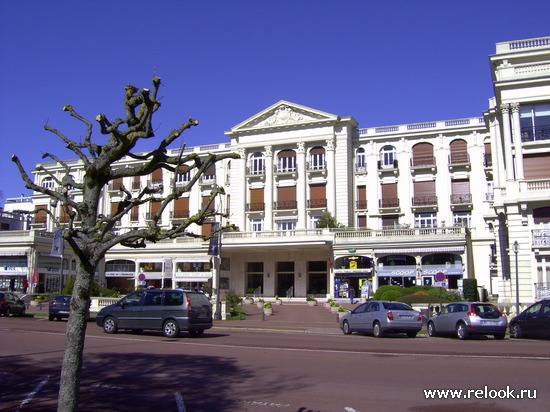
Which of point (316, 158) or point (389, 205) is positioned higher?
→ point (316, 158)

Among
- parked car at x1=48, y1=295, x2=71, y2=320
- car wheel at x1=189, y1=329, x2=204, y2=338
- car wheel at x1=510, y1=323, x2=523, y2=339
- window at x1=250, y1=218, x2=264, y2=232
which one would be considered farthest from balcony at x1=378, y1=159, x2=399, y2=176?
car wheel at x1=189, y1=329, x2=204, y2=338

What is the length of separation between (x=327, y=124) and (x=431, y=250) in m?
17.7

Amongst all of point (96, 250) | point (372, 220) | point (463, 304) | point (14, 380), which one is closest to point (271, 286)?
point (372, 220)

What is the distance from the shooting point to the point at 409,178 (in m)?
54.1

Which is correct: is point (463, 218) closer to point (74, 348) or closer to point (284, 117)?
point (284, 117)

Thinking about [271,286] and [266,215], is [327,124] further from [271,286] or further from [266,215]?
[271,286]

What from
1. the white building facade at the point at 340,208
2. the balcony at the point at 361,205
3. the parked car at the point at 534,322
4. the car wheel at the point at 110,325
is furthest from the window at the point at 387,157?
the car wheel at the point at 110,325

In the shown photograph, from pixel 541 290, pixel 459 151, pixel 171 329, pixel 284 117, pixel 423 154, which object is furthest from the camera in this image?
pixel 284 117

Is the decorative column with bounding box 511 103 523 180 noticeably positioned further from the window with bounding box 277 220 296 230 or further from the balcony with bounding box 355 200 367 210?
the window with bounding box 277 220 296 230

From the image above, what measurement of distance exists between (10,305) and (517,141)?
110 ft

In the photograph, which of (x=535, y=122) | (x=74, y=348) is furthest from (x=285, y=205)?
(x=74, y=348)

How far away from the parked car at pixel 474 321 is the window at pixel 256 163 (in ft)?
127

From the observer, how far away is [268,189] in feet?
187

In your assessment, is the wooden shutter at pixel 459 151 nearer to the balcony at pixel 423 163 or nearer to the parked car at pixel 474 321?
the balcony at pixel 423 163
